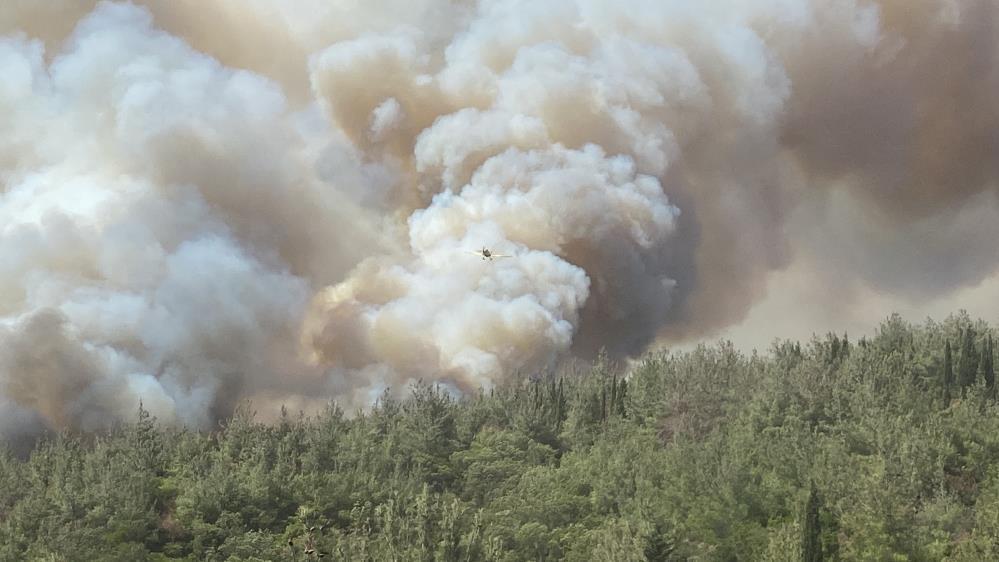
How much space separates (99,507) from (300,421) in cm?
3465

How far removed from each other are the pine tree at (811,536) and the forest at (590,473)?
0.14 meters

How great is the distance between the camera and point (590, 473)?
10575cm

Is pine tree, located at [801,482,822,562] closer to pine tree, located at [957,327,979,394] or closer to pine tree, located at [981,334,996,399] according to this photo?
pine tree, located at [981,334,996,399]

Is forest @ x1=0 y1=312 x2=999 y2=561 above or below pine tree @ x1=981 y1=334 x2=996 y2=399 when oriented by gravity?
below

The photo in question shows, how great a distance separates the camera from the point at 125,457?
109188 mm

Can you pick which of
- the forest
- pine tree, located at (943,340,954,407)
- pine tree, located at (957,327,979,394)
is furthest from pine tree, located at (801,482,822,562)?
pine tree, located at (957,327,979,394)

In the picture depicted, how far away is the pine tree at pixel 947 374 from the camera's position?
379 ft

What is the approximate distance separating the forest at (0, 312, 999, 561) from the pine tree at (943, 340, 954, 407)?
35 cm

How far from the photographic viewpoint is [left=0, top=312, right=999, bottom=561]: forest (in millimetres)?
84625

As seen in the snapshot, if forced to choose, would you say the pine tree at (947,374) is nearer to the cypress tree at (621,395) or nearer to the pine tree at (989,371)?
the pine tree at (989,371)

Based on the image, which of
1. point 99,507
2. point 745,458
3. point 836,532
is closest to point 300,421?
point 99,507

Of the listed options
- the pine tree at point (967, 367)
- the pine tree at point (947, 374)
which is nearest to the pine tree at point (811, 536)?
the pine tree at point (947, 374)

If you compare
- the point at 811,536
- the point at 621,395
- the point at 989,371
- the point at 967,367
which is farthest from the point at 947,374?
the point at 811,536

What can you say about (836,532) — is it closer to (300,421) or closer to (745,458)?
(745,458)
